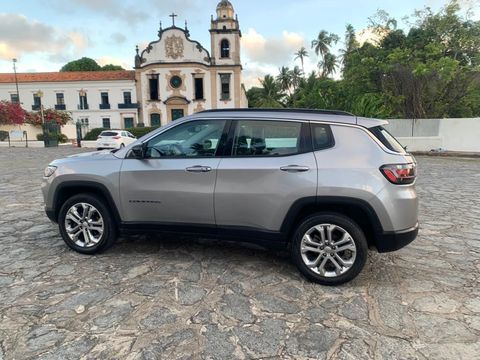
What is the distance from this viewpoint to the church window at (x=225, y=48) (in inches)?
1743

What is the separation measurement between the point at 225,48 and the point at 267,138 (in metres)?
43.4

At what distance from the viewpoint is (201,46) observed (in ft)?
146

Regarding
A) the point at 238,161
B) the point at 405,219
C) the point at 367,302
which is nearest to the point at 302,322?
the point at 367,302

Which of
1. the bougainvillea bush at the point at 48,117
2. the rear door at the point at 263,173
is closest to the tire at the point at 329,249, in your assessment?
the rear door at the point at 263,173

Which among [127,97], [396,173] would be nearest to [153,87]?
[127,97]

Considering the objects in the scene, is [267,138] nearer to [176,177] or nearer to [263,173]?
[263,173]

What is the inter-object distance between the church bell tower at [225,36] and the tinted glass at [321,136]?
139 feet

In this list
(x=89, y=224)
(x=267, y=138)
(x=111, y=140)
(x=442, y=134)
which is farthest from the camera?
(x=111, y=140)

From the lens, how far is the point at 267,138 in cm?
387

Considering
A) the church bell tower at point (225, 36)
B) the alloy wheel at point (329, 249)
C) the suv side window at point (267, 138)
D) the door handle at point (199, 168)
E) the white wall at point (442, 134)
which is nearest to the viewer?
the alloy wheel at point (329, 249)

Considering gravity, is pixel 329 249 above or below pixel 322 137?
below

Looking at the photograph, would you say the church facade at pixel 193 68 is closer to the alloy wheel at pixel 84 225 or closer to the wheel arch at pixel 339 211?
the alloy wheel at pixel 84 225

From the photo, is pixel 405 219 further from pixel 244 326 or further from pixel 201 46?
pixel 201 46

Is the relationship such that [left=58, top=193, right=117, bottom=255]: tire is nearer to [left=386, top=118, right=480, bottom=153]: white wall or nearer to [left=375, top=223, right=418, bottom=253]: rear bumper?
[left=375, top=223, right=418, bottom=253]: rear bumper
